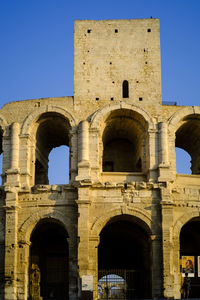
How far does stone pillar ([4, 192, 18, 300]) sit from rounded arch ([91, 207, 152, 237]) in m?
3.63

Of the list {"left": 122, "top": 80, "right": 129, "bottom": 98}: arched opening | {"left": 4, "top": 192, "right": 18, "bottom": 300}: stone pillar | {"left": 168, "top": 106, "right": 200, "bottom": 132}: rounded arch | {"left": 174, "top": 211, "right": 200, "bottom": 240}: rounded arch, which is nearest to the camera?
{"left": 4, "top": 192, "right": 18, "bottom": 300}: stone pillar

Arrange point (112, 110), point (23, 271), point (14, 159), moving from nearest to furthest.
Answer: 1. point (23, 271)
2. point (14, 159)
3. point (112, 110)

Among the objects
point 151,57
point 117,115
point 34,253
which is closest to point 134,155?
point 117,115

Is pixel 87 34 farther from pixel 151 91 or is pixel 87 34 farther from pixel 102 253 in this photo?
pixel 102 253

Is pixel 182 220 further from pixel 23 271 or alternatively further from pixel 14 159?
pixel 14 159

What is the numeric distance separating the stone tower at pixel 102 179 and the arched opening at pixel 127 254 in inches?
3.6

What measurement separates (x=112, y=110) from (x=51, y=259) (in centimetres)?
895

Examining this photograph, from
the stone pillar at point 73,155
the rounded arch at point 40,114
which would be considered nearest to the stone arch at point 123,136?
the stone pillar at point 73,155

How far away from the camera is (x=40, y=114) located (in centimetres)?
2589

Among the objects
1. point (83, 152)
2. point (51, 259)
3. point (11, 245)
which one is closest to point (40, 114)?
point (83, 152)

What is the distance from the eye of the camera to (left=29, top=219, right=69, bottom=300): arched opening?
27359 mm

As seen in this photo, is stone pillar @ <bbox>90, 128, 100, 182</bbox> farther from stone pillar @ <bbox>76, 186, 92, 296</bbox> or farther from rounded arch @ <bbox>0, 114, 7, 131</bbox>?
rounded arch @ <bbox>0, 114, 7, 131</bbox>

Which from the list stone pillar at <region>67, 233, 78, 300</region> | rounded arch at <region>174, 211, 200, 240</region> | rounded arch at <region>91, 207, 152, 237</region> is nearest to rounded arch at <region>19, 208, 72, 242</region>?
stone pillar at <region>67, 233, 78, 300</region>

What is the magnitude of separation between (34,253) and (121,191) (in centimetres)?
626
